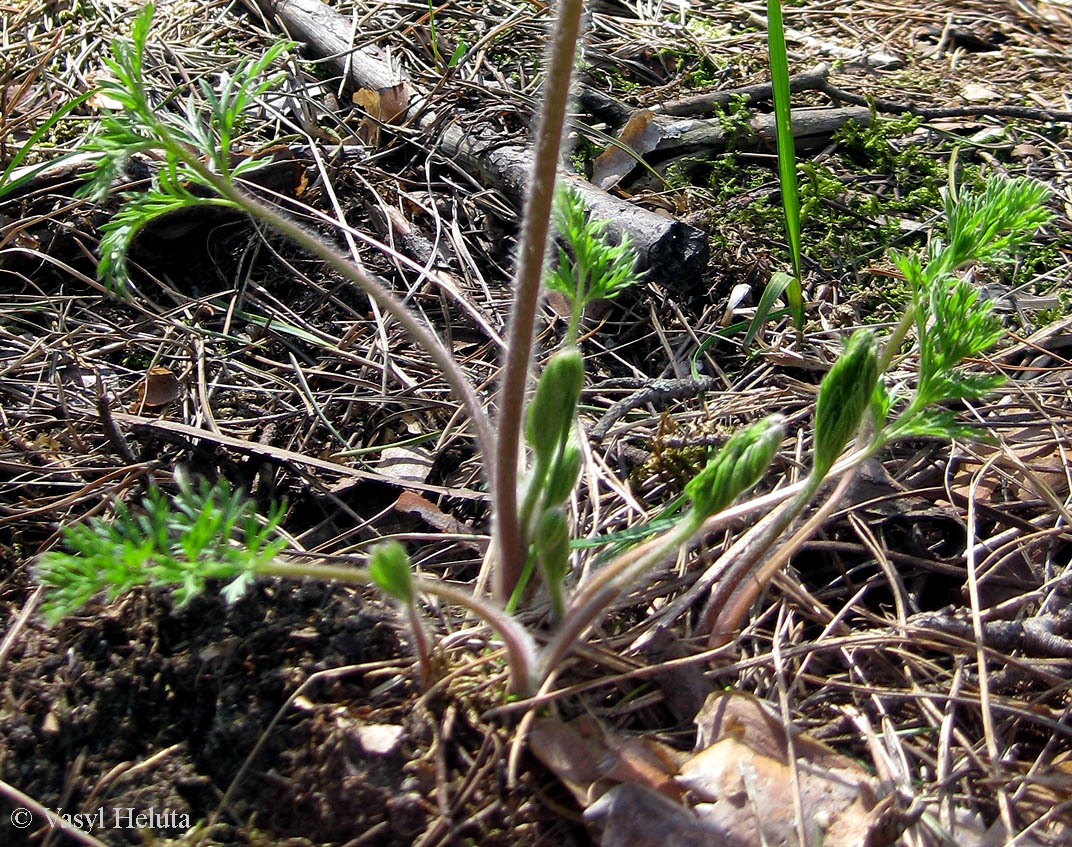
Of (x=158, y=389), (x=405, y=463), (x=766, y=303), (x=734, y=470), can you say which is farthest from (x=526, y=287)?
(x=158, y=389)

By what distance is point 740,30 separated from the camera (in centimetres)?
371

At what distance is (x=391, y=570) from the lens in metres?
1.25

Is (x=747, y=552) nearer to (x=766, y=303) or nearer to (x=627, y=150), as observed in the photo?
(x=766, y=303)

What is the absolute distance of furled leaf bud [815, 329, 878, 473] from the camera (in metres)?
1.41

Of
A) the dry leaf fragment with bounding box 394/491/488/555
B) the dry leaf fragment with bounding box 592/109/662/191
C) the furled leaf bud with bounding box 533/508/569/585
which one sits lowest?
the dry leaf fragment with bounding box 394/491/488/555

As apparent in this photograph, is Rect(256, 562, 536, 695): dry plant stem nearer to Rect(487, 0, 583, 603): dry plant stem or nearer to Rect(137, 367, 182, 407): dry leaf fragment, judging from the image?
Rect(487, 0, 583, 603): dry plant stem

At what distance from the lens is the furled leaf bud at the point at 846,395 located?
1.41 metres

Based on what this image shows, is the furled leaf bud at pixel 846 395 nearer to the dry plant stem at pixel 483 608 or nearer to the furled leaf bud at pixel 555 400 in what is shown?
the furled leaf bud at pixel 555 400

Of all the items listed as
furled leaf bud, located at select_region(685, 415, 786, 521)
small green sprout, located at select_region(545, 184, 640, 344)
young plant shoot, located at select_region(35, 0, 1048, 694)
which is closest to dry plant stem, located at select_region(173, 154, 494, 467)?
young plant shoot, located at select_region(35, 0, 1048, 694)

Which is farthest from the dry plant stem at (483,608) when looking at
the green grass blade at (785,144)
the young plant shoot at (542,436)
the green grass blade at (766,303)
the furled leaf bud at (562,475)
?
the green grass blade at (785,144)

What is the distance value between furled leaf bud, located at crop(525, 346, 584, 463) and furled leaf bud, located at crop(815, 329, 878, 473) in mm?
402

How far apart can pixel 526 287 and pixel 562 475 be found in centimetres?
33

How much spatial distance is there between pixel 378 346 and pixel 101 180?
973 mm

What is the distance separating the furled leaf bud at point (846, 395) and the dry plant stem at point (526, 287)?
493 millimetres
